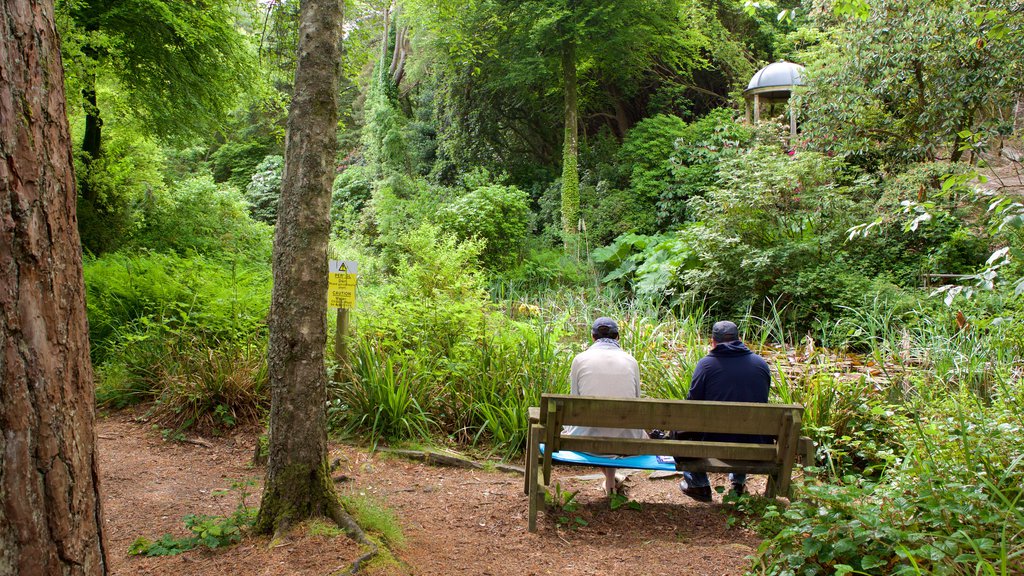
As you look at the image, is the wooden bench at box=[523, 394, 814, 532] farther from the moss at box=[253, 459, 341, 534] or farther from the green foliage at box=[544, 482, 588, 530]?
the moss at box=[253, 459, 341, 534]

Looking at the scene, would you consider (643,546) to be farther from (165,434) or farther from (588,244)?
(588,244)

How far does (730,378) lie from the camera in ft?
15.1

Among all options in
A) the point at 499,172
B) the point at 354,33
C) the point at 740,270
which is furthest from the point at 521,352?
the point at 499,172

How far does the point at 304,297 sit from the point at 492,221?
1100 centimetres

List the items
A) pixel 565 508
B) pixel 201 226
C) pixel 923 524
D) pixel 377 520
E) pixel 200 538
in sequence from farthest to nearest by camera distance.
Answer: pixel 201 226
pixel 565 508
pixel 377 520
pixel 200 538
pixel 923 524

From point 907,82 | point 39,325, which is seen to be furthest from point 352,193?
point 39,325

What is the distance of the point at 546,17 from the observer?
614 inches

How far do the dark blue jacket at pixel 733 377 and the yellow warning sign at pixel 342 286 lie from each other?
297cm

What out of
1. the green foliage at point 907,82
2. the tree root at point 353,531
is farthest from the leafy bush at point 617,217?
the tree root at point 353,531

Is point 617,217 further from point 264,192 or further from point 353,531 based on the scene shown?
point 264,192

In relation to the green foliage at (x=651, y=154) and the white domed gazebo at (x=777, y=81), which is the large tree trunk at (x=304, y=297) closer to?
the white domed gazebo at (x=777, y=81)

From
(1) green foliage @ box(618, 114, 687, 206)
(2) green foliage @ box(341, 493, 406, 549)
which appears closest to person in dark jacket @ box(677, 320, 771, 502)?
(2) green foliage @ box(341, 493, 406, 549)

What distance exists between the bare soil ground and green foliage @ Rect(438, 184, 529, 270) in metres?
8.95

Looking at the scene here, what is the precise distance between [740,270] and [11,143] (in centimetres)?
977
